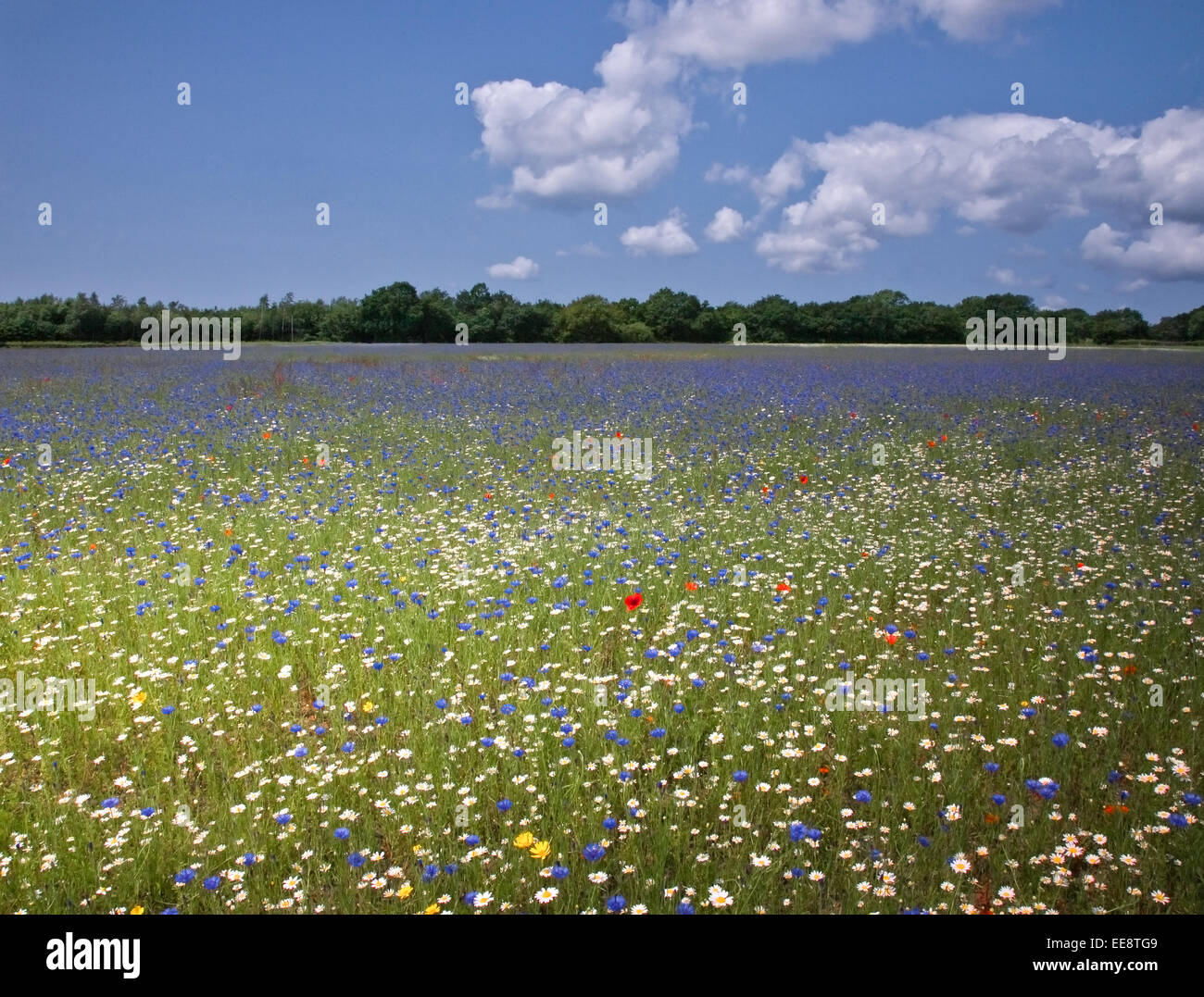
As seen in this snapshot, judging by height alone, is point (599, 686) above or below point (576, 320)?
below

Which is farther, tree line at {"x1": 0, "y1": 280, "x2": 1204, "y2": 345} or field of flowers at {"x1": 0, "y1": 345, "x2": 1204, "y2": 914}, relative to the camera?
tree line at {"x1": 0, "y1": 280, "x2": 1204, "y2": 345}

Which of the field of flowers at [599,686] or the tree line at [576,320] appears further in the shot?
the tree line at [576,320]

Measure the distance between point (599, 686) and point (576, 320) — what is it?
4718 cm

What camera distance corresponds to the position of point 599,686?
12.4 ft

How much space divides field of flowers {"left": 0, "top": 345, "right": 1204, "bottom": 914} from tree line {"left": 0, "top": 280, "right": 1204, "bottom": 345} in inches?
1367

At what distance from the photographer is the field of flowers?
8.64 feet

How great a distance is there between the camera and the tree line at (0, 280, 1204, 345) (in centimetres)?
3734

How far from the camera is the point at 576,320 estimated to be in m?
49.4

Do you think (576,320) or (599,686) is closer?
(599,686)

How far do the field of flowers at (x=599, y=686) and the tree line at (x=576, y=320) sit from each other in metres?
34.7

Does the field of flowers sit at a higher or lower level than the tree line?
lower

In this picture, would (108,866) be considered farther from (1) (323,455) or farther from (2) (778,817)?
(1) (323,455)

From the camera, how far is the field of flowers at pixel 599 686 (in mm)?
2635

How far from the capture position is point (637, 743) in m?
3.39
